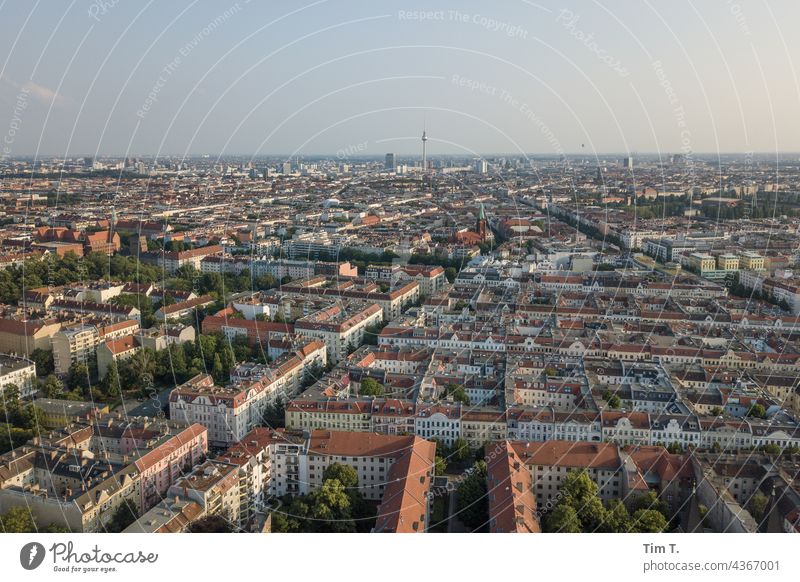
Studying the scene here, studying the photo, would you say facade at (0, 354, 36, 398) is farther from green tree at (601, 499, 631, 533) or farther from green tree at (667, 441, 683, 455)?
green tree at (667, 441, 683, 455)

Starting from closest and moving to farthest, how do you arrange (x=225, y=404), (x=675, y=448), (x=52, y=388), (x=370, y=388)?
(x=675, y=448) < (x=225, y=404) < (x=370, y=388) < (x=52, y=388)

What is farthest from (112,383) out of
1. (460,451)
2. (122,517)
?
(460,451)

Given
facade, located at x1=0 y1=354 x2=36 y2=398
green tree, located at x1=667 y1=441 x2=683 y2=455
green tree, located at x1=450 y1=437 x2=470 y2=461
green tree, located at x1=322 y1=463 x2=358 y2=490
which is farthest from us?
facade, located at x1=0 y1=354 x2=36 y2=398

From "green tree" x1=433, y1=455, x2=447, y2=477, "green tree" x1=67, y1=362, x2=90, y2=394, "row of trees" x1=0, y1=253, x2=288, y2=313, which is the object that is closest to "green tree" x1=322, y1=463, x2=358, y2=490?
"green tree" x1=433, y1=455, x2=447, y2=477

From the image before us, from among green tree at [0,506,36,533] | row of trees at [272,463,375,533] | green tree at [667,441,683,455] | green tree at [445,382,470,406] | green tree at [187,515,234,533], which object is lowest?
row of trees at [272,463,375,533]

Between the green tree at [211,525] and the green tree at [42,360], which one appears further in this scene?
the green tree at [42,360]

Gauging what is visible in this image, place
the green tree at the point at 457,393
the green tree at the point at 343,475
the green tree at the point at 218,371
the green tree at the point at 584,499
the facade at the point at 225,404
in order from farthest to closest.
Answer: the green tree at the point at 218,371 → the green tree at the point at 457,393 → the facade at the point at 225,404 → the green tree at the point at 343,475 → the green tree at the point at 584,499

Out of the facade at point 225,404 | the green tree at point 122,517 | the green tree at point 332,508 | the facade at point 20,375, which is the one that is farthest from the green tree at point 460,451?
the facade at point 20,375

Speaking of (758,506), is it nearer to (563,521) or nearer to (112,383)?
(563,521)

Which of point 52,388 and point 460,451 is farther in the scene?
point 52,388

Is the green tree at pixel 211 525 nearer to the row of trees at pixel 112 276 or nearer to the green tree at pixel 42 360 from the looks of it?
the green tree at pixel 42 360

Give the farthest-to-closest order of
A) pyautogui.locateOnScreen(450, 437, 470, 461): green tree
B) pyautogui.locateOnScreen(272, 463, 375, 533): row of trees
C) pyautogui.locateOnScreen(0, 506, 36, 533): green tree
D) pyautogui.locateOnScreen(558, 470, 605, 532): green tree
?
pyautogui.locateOnScreen(450, 437, 470, 461): green tree < pyautogui.locateOnScreen(272, 463, 375, 533): row of trees < pyautogui.locateOnScreen(558, 470, 605, 532): green tree < pyautogui.locateOnScreen(0, 506, 36, 533): green tree
